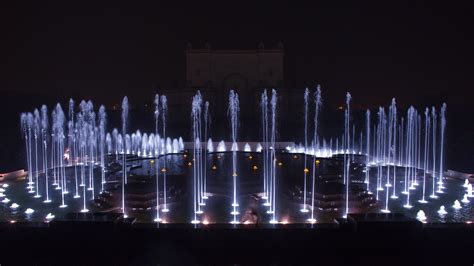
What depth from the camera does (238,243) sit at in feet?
18.3

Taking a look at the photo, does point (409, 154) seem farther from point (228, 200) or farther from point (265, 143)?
point (228, 200)

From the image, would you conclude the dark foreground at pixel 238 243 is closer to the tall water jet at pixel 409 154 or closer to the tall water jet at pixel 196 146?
the tall water jet at pixel 196 146

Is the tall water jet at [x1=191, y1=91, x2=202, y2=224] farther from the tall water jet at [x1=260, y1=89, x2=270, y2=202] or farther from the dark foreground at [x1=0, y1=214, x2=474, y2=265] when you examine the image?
the dark foreground at [x1=0, y1=214, x2=474, y2=265]

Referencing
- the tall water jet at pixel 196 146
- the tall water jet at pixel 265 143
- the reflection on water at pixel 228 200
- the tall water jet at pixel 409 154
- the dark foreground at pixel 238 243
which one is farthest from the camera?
the tall water jet at pixel 409 154

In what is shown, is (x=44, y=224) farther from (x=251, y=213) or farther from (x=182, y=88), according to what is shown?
Result: (x=182, y=88)

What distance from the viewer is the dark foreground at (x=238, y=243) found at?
17.3ft

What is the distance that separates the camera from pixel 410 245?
17.4 ft

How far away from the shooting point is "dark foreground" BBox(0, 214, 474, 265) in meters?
5.28

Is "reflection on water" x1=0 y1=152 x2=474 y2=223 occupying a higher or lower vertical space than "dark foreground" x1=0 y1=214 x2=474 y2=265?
lower

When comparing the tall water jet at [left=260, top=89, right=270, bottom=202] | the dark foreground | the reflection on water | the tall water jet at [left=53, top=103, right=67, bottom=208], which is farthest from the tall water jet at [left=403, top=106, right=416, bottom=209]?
the tall water jet at [left=53, top=103, right=67, bottom=208]

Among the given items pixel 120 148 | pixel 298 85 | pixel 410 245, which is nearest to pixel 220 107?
pixel 298 85

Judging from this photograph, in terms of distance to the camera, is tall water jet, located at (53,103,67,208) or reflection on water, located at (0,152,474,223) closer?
reflection on water, located at (0,152,474,223)

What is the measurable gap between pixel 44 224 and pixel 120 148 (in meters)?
22.3

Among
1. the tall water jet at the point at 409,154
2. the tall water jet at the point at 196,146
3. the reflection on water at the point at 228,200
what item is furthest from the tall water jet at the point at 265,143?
the tall water jet at the point at 409,154
